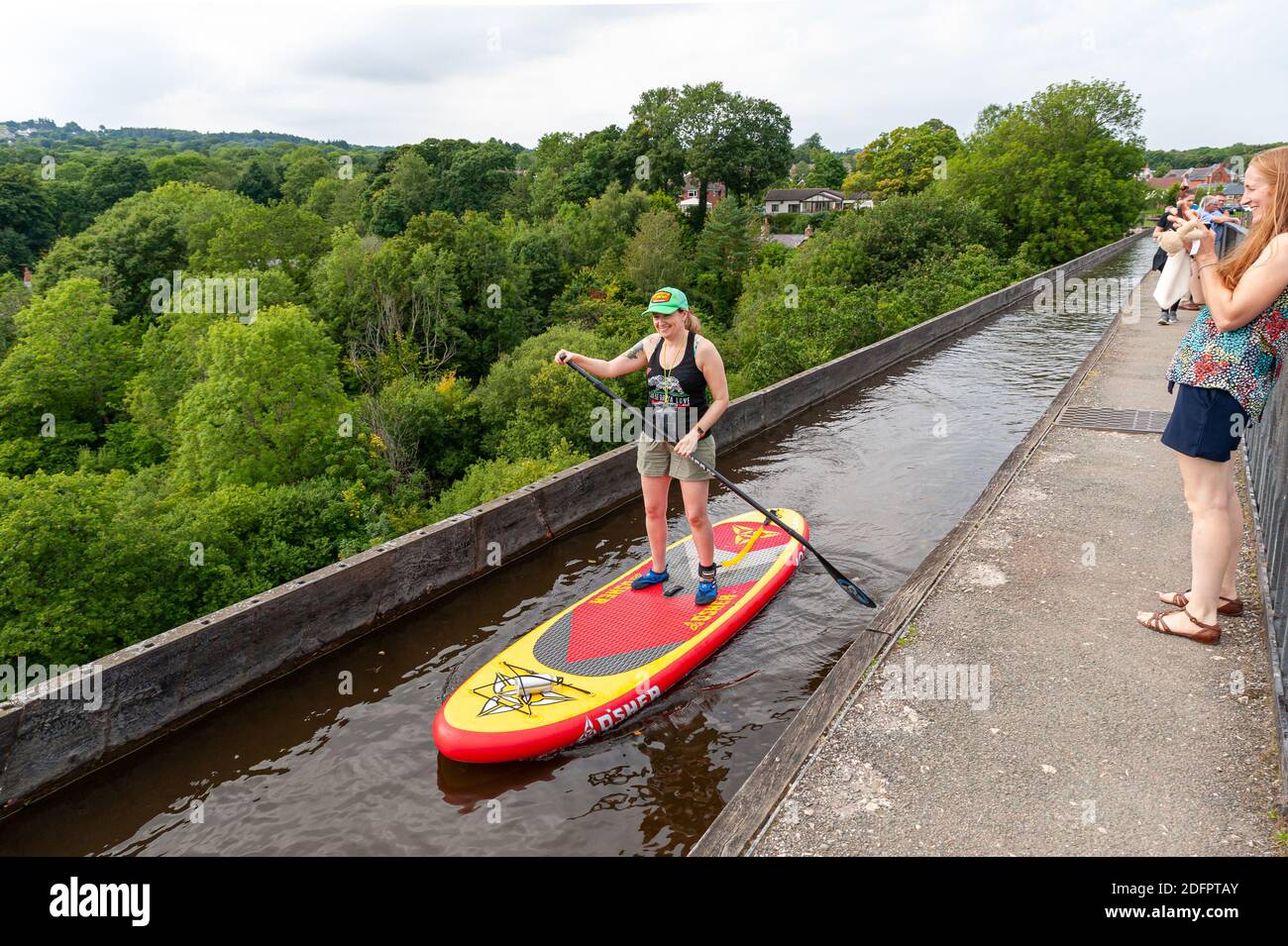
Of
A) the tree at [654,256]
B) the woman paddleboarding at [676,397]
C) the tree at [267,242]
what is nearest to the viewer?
the woman paddleboarding at [676,397]

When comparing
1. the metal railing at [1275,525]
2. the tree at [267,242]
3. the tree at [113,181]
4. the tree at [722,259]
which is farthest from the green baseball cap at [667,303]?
the tree at [113,181]

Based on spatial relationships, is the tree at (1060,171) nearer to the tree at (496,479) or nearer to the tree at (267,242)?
the tree at (496,479)

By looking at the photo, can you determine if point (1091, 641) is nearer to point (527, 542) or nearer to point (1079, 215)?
point (527, 542)

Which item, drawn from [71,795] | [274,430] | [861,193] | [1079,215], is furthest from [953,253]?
[861,193]

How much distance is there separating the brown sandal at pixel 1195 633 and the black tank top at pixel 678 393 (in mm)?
3341

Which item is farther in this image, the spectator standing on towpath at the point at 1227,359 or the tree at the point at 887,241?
the tree at the point at 887,241

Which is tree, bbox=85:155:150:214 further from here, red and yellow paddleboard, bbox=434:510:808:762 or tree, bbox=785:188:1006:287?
red and yellow paddleboard, bbox=434:510:808:762

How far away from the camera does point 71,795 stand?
220 inches

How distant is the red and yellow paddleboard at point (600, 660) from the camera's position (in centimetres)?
545

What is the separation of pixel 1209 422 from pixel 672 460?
3562 millimetres

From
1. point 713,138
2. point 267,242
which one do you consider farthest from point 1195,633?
point 713,138

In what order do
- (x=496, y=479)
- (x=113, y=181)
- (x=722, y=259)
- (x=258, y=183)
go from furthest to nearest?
(x=258, y=183) < (x=113, y=181) < (x=722, y=259) < (x=496, y=479)

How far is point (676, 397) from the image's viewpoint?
6.21 metres

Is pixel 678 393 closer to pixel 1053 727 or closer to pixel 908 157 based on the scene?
pixel 1053 727
